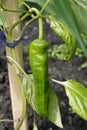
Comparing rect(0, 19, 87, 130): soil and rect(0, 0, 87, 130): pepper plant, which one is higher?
rect(0, 0, 87, 130): pepper plant

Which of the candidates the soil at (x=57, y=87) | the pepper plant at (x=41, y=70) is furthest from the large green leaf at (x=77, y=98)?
the soil at (x=57, y=87)

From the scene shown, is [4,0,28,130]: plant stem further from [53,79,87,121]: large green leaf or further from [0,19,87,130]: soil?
[0,19,87,130]: soil

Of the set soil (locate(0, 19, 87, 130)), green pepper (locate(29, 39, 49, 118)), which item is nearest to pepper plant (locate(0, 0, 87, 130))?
green pepper (locate(29, 39, 49, 118))

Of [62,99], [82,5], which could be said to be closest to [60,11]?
[82,5]

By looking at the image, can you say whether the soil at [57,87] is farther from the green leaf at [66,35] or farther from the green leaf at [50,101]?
the green leaf at [66,35]

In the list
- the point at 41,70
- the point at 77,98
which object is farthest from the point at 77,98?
the point at 41,70

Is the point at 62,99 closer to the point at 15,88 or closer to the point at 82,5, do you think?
the point at 15,88
